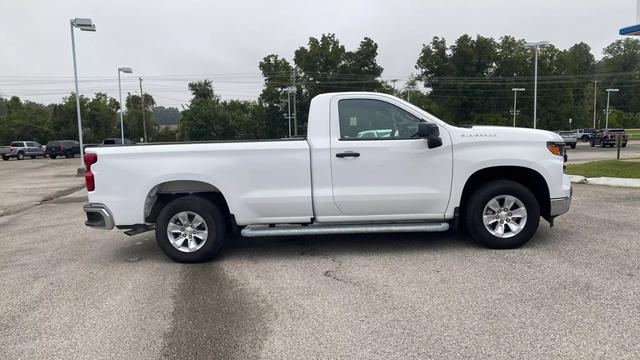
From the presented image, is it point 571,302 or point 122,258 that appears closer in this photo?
point 571,302

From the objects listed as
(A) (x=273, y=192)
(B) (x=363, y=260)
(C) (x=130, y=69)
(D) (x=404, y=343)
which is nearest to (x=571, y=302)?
(D) (x=404, y=343)

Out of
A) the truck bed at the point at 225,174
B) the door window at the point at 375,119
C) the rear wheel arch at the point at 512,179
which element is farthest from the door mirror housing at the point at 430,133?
the truck bed at the point at 225,174

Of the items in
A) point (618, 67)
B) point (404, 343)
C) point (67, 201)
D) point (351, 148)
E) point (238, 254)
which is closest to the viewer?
point (404, 343)

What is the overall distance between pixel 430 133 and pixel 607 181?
9.25m

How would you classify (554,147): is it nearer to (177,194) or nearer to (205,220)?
(205,220)

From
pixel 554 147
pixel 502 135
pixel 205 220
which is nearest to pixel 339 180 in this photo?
pixel 205 220

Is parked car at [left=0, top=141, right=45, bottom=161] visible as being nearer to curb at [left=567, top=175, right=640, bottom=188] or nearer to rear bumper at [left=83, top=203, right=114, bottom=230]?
rear bumper at [left=83, top=203, right=114, bottom=230]

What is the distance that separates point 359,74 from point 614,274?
69444mm

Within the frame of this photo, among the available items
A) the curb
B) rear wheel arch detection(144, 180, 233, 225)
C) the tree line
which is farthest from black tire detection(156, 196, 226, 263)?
the tree line

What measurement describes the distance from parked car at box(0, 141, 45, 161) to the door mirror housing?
165 ft

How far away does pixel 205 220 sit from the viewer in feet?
20.2

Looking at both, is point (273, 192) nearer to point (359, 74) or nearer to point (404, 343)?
point (404, 343)

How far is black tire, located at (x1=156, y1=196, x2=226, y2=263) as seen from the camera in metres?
6.17

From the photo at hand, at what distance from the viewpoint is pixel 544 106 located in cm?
7188
